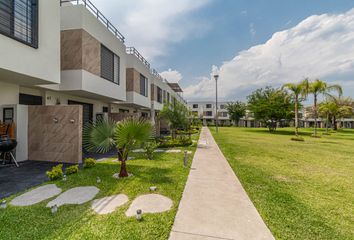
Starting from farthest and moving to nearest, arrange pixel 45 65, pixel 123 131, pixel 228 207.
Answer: pixel 45 65 → pixel 123 131 → pixel 228 207

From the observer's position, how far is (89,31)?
9.73 meters

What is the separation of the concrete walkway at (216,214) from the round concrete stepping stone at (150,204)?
13.8 inches

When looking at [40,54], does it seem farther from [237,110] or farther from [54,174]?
[237,110]

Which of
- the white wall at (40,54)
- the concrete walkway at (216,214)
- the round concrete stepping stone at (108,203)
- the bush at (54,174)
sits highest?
the white wall at (40,54)

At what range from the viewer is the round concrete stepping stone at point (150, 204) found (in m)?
3.91

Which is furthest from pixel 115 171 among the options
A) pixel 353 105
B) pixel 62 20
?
pixel 353 105

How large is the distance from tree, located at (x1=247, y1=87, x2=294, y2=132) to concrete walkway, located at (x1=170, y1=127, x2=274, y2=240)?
31.7 meters

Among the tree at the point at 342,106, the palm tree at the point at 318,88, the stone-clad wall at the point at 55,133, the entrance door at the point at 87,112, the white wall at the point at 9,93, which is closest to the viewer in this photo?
the white wall at the point at 9,93

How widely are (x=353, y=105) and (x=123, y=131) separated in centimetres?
5761

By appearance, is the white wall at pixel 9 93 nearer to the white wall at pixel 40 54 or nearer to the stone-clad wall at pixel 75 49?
the white wall at pixel 40 54

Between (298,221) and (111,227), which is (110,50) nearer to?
(111,227)

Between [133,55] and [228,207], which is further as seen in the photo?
[133,55]

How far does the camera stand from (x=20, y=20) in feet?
21.4

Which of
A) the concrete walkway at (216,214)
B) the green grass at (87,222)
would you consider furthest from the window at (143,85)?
the green grass at (87,222)
